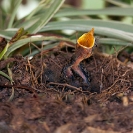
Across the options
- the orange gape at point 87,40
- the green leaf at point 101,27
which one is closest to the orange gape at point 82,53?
the orange gape at point 87,40

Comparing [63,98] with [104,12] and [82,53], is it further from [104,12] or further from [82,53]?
[104,12]

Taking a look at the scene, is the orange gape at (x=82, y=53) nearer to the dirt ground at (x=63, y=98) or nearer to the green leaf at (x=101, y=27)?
the dirt ground at (x=63, y=98)

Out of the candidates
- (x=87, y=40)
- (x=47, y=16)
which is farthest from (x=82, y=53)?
(x=47, y=16)

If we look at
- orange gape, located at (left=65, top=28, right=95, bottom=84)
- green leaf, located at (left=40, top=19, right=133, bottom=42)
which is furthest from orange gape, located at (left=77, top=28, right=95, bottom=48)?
green leaf, located at (left=40, top=19, right=133, bottom=42)

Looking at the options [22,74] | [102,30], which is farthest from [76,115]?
[102,30]

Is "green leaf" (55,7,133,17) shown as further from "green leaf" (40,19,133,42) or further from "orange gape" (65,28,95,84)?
"orange gape" (65,28,95,84)

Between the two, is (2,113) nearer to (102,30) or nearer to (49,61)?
(49,61)
